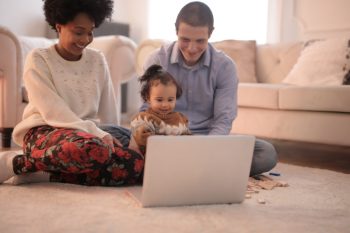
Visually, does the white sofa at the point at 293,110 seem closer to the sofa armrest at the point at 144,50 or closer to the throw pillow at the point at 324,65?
the throw pillow at the point at 324,65

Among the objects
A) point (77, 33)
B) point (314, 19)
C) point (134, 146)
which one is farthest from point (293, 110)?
point (314, 19)

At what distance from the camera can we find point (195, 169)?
1.42m

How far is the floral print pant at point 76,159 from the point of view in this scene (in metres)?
1.62

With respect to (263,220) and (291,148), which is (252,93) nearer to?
(291,148)

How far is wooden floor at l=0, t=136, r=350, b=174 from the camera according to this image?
2532 mm

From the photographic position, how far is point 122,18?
5.38 metres

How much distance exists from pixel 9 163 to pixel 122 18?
3.83 m

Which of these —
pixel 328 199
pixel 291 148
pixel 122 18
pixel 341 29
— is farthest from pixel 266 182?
pixel 122 18

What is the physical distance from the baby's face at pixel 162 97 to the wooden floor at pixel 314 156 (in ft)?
3.53

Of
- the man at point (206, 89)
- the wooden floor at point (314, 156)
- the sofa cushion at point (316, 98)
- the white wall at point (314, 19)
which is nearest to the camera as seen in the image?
the man at point (206, 89)

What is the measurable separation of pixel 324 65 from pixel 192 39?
135cm

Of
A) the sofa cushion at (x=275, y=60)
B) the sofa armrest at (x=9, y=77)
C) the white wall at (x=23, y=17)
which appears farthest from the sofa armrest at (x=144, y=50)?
the white wall at (x=23, y=17)

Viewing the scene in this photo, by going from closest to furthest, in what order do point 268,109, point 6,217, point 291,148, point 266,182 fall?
1. point 6,217
2. point 266,182
3. point 268,109
4. point 291,148

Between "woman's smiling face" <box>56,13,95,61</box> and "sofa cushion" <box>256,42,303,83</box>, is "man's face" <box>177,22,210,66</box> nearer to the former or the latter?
"woman's smiling face" <box>56,13,95,61</box>
